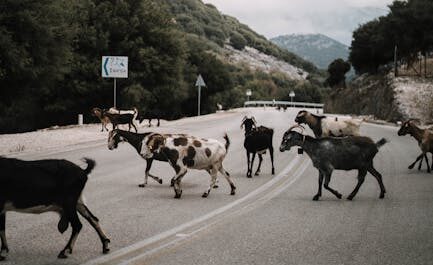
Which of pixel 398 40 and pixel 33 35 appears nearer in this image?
pixel 33 35

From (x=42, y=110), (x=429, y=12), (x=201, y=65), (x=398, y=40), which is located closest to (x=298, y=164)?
(x=42, y=110)

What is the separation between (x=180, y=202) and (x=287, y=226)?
2.76 meters

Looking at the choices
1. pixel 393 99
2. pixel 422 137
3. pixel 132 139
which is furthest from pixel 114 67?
pixel 393 99

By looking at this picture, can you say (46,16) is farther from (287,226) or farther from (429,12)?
(429,12)

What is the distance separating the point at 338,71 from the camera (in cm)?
9538

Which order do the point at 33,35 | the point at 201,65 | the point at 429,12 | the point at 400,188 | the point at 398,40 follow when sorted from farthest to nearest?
the point at 201,65 < the point at 398,40 < the point at 429,12 < the point at 33,35 < the point at 400,188

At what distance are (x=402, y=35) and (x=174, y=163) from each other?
54892 millimetres

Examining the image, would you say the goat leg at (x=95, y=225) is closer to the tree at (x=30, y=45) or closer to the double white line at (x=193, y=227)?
the double white line at (x=193, y=227)

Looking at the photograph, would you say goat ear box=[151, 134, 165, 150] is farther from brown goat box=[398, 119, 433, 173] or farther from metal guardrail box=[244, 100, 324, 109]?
metal guardrail box=[244, 100, 324, 109]

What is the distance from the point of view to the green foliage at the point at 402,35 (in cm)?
5841

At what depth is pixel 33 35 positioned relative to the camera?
1067 inches

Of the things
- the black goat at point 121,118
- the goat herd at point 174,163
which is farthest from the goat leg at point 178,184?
the black goat at point 121,118

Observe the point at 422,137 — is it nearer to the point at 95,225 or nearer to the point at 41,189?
the point at 95,225

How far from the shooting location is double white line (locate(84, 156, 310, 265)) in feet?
25.0
